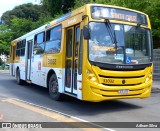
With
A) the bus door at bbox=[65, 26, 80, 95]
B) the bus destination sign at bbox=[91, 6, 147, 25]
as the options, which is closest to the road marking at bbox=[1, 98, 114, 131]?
the bus door at bbox=[65, 26, 80, 95]

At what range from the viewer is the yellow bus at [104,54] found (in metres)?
8.91

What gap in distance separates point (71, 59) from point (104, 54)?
5.08 feet

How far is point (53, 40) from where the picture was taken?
12.0 meters

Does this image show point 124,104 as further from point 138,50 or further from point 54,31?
point 54,31

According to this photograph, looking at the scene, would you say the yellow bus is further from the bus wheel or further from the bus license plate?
the bus wheel

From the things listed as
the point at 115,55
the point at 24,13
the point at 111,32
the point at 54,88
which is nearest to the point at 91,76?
the point at 115,55

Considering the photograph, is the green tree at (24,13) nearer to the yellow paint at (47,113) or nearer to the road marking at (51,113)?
the yellow paint at (47,113)

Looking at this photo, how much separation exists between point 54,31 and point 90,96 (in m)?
4.01

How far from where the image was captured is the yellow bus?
8.91m

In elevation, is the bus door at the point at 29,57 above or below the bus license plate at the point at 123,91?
above

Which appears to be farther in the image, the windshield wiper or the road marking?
the windshield wiper

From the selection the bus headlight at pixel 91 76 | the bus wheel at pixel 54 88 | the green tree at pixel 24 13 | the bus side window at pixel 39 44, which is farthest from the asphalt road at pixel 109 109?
the green tree at pixel 24 13

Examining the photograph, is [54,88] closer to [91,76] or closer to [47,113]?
[47,113]

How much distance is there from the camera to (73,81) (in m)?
9.95
